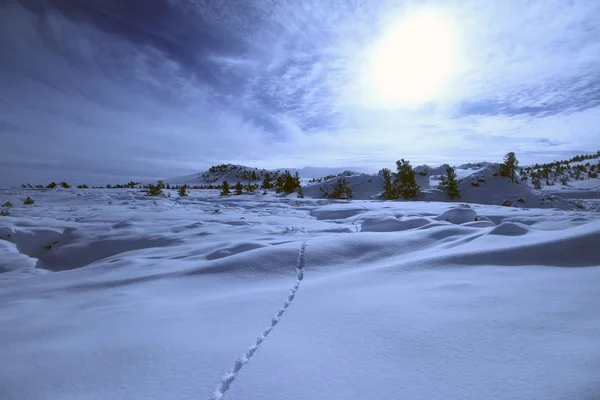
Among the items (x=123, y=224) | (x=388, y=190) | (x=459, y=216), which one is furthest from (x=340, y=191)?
(x=123, y=224)

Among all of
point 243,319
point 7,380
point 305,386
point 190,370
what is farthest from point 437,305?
point 7,380

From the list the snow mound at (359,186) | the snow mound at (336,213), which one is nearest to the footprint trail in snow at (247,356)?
the snow mound at (336,213)

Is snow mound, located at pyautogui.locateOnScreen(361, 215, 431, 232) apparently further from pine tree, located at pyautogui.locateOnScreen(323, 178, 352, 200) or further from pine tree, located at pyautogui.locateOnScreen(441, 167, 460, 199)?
pine tree, located at pyautogui.locateOnScreen(323, 178, 352, 200)

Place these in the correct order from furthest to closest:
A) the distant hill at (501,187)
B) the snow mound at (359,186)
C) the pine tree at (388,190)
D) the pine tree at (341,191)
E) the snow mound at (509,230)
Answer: the snow mound at (359,186), the pine tree at (341,191), the pine tree at (388,190), the distant hill at (501,187), the snow mound at (509,230)

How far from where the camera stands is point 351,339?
1470mm

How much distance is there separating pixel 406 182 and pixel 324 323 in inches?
517

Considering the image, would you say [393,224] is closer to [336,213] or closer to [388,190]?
[336,213]

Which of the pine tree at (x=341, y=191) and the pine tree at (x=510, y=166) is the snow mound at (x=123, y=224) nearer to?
the pine tree at (x=341, y=191)

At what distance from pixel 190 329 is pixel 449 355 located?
4.77 feet

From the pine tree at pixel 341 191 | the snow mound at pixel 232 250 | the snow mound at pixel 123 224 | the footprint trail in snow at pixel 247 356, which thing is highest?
the pine tree at pixel 341 191

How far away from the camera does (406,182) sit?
1363cm

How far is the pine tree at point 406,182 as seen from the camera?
13.3 meters

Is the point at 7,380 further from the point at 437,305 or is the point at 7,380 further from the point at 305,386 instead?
the point at 437,305

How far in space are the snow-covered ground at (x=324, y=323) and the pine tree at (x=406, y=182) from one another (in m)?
10.2
